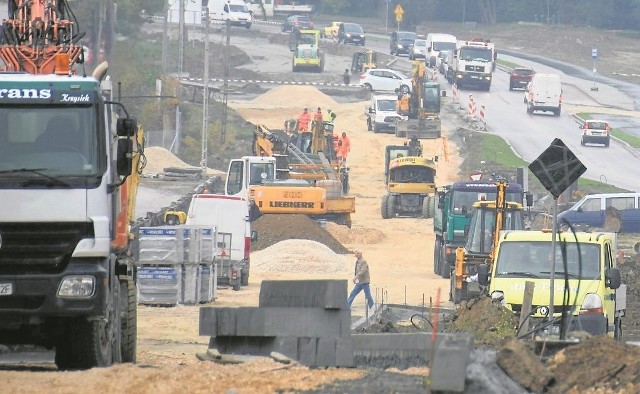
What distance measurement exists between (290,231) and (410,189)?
9151 millimetres

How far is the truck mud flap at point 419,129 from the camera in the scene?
73000mm

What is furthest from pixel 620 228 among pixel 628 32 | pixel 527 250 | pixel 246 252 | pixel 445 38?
pixel 628 32

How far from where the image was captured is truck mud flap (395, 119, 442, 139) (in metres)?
73.0

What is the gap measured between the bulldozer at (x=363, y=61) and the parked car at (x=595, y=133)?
2818 centimetres

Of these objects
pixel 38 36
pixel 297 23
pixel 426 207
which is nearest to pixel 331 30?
pixel 297 23

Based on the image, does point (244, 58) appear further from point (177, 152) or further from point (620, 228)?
point (620, 228)

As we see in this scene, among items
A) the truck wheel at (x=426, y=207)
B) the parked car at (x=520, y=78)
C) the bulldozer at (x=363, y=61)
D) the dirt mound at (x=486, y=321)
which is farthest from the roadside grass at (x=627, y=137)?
the dirt mound at (x=486, y=321)

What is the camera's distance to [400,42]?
10456cm

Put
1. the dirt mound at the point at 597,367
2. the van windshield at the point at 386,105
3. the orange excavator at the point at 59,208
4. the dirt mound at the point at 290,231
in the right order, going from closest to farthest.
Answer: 1. the dirt mound at the point at 597,367
2. the orange excavator at the point at 59,208
3. the dirt mound at the point at 290,231
4. the van windshield at the point at 386,105

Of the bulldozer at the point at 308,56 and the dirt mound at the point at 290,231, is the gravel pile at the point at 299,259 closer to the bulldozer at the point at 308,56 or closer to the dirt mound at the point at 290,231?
the dirt mound at the point at 290,231

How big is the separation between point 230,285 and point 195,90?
145 feet

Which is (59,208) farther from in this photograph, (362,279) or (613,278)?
(362,279)

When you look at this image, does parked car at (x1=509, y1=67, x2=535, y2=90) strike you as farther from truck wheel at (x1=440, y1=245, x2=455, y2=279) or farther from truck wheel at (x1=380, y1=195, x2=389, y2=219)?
truck wheel at (x1=440, y1=245, x2=455, y2=279)

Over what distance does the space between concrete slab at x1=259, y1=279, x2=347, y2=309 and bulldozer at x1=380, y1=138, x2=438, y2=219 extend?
39.5 meters
